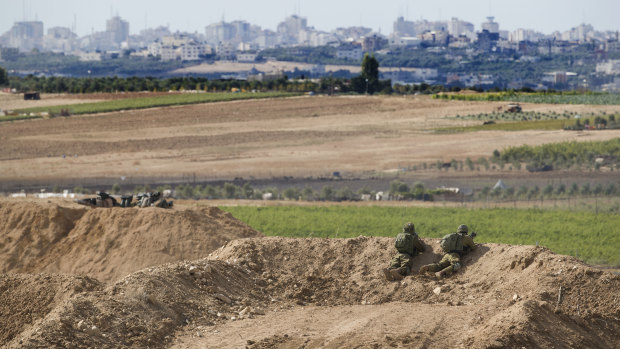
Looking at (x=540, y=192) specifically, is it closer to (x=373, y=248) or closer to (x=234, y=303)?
(x=373, y=248)

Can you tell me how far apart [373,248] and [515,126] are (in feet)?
219

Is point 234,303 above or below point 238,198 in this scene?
above

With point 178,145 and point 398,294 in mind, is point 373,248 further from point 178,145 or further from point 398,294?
point 178,145

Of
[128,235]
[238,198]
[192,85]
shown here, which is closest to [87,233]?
[128,235]

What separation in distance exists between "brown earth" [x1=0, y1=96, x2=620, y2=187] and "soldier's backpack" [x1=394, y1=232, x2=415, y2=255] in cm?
4128

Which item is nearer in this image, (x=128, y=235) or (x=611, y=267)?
(x=128, y=235)

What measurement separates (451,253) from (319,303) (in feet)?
10.4

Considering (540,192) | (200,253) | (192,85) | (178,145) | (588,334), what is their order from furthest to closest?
(192,85)
(178,145)
(540,192)
(200,253)
(588,334)

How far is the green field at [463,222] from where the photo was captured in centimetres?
3900

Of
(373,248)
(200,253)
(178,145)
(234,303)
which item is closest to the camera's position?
(234,303)

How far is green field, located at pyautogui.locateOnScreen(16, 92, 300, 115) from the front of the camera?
10694 centimetres

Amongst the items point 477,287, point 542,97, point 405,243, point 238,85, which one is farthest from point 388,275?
point 238,85

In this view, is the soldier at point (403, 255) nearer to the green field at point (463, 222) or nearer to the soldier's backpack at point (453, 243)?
the soldier's backpack at point (453, 243)

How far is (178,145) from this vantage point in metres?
83.7
